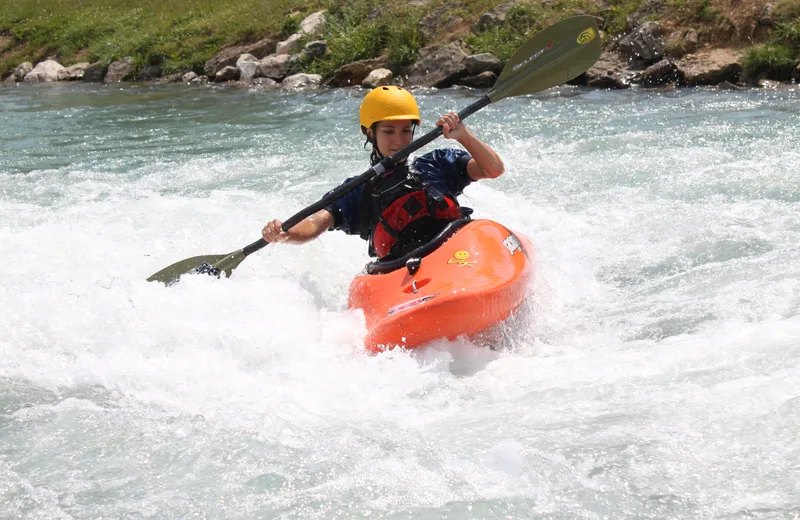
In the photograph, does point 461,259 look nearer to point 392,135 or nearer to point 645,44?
point 392,135

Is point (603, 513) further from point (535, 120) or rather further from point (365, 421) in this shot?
point (535, 120)

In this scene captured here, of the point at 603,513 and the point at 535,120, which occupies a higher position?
the point at 603,513

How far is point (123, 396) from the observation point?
3283 mm

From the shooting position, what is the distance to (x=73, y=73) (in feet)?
62.3

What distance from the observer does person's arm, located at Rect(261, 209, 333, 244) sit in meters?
4.21

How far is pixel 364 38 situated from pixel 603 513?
13716mm

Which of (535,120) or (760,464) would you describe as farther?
(535,120)

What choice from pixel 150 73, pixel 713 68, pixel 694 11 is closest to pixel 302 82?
pixel 150 73

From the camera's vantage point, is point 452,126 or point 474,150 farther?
point 474,150

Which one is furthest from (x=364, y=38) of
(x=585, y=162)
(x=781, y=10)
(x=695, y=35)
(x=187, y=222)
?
(x=187, y=222)

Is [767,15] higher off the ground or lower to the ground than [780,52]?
higher

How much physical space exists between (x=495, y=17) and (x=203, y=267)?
10.4 meters

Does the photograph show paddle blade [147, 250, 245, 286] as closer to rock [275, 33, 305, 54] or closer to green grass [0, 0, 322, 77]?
rock [275, 33, 305, 54]

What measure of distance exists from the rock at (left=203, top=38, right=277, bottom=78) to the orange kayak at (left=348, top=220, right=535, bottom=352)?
1355 cm
